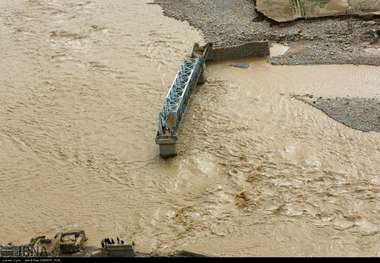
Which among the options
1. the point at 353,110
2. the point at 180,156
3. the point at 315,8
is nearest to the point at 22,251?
the point at 180,156

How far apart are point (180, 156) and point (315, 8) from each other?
8.66 meters

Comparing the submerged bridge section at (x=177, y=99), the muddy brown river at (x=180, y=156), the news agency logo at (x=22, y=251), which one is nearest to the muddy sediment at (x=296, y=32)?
the muddy brown river at (x=180, y=156)

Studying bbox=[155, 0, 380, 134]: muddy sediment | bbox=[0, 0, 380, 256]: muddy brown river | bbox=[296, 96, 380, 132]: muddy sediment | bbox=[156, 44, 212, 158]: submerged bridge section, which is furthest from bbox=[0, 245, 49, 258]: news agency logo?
bbox=[155, 0, 380, 134]: muddy sediment

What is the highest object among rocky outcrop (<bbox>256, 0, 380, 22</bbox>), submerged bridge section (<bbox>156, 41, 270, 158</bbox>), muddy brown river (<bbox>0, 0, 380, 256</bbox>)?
rocky outcrop (<bbox>256, 0, 380, 22</bbox>)

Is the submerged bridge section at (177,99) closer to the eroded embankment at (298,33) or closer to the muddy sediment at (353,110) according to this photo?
the eroded embankment at (298,33)

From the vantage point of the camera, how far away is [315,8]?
59.0 ft

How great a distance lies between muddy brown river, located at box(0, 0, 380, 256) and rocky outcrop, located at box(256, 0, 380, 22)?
2.86 m

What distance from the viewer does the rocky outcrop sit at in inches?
695

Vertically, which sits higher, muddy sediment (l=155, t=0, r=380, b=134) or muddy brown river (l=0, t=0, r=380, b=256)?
muddy sediment (l=155, t=0, r=380, b=134)

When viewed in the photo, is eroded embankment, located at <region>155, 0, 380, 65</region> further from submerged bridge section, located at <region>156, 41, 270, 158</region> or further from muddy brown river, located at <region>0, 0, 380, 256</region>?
submerged bridge section, located at <region>156, 41, 270, 158</region>

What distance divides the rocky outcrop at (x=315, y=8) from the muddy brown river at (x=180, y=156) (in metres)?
2.86

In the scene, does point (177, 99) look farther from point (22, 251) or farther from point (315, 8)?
point (315, 8)

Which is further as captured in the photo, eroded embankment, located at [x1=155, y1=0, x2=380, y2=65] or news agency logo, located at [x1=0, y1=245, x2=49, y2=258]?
eroded embankment, located at [x1=155, y1=0, x2=380, y2=65]

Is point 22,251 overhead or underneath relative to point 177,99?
underneath
